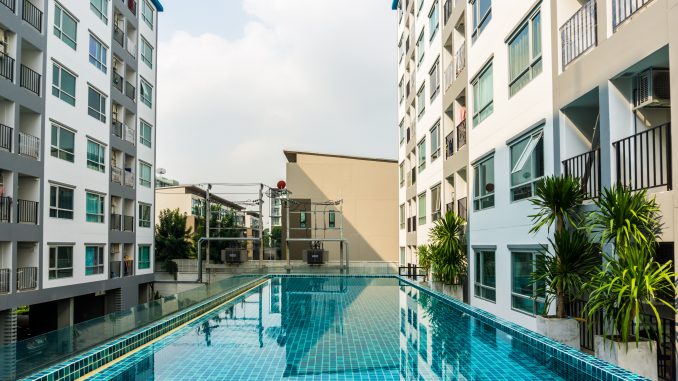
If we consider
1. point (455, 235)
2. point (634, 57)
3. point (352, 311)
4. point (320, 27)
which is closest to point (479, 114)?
point (455, 235)

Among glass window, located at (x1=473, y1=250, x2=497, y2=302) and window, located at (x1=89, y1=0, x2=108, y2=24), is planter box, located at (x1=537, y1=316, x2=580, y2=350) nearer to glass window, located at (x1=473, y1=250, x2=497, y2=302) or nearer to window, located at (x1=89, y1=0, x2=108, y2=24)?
glass window, located at (x1=473, y1=250, x2=497, y2=302)

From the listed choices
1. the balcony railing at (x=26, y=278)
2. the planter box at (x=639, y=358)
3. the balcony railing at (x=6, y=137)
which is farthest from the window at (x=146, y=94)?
the planter box at (x=639, y=358)

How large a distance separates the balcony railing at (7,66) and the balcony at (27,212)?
419 cm

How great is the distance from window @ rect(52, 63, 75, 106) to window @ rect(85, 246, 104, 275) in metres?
6.67

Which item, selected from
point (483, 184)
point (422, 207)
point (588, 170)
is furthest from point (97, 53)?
point (588, 170)

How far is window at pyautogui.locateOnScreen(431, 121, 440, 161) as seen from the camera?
22453 millimetres

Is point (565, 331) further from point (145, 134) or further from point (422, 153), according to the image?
point (145, 134)

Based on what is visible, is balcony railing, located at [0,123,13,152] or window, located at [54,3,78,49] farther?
window, located at [54,3,78,49]

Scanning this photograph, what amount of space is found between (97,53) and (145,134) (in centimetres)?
723

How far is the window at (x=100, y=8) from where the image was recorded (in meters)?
25.2

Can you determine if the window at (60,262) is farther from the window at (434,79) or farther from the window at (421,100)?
the window at (421,100)

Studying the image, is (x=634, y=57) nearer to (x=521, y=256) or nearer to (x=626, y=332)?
(x=626, y=332)

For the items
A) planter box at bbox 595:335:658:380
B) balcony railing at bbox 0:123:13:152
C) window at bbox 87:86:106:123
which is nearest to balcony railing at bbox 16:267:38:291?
balcony railing at bbox 0:123:13:152

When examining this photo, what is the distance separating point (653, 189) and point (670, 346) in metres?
2.19
